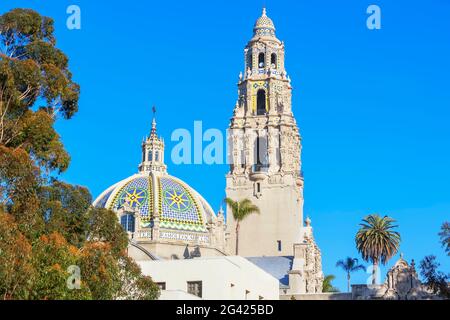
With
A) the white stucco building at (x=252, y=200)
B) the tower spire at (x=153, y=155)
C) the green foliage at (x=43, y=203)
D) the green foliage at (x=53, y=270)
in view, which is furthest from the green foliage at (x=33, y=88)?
the tower spire at (x=153, y=155)

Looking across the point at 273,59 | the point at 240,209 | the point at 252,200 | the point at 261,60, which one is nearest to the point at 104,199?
the point at 240,209

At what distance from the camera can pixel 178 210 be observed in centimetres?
8075

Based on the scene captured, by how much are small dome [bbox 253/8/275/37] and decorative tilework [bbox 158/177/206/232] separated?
2592 centimetres

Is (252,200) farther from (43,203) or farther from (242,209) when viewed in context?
(43,203)

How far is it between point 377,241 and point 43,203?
44907 mm

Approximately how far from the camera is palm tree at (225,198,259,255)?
94000 mm

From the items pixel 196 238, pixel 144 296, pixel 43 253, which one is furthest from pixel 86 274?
pixel 196 238

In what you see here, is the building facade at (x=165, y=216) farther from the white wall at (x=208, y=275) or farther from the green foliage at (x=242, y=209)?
the white wall at (x=208, y=275)

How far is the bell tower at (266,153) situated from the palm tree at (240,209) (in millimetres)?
629

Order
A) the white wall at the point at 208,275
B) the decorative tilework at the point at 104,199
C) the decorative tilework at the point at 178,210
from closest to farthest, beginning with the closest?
the white wall at the point at 208,275 < the decorative tilework at the point at 178,210 < the decorative tilework at the point at 104,199

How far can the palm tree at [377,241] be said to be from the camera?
79.4 metres

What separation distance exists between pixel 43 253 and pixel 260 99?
2654 inches

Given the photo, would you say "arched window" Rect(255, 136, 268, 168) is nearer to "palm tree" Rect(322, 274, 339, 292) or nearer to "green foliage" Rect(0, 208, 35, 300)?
"palm tree" Rect(322, 274, 339, 292)
